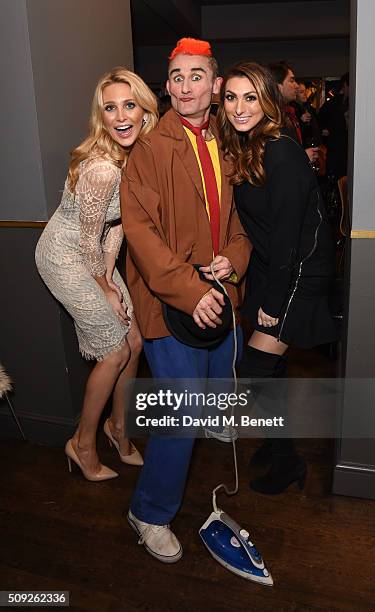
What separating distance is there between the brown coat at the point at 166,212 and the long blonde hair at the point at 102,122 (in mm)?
253

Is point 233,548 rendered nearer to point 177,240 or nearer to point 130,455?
point 130,455

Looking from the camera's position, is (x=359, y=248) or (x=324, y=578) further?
(x=359, y=248)

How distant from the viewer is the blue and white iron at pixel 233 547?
1.81 meters

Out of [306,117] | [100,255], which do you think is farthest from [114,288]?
[306,117]

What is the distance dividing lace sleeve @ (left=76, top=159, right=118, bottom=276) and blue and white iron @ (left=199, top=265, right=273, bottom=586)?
500 mm

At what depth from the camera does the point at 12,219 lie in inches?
95.9

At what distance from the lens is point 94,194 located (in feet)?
6.32

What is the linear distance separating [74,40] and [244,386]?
177 centimetres

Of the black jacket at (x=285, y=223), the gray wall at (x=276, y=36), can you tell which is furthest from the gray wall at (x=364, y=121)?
the gray wall at (x=276, y=36)

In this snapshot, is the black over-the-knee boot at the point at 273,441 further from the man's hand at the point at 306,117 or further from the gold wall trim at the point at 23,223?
the man's hand at the point at 306,117

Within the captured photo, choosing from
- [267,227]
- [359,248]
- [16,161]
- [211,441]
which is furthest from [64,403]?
[359,248]

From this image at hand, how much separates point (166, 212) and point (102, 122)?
0.53 m

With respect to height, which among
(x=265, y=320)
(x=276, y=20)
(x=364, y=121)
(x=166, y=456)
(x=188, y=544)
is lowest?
(x=188, y=544)

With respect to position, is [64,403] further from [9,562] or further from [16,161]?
[16,161]
